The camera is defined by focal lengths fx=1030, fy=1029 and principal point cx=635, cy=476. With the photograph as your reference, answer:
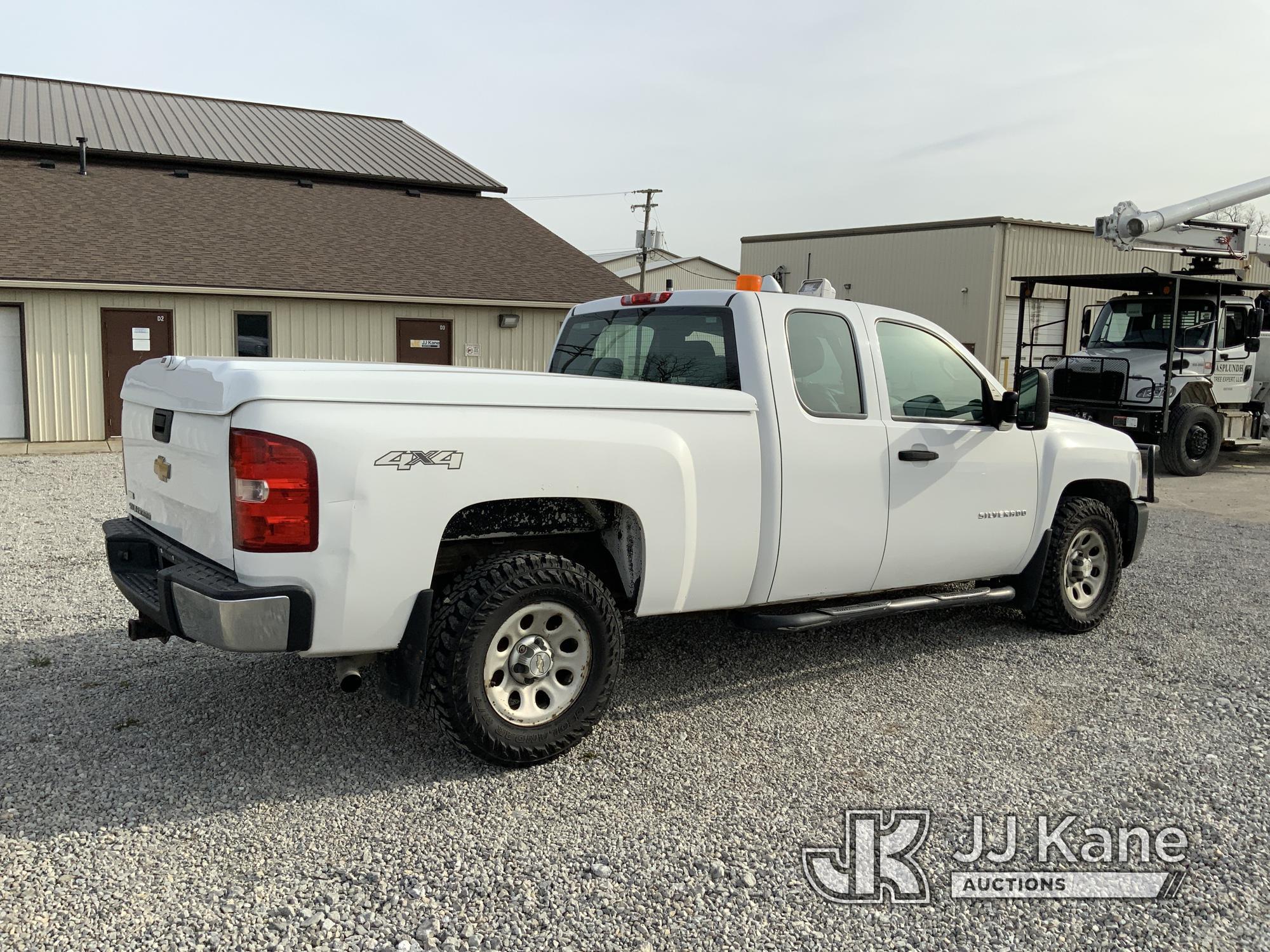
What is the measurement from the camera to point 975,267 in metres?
29.6

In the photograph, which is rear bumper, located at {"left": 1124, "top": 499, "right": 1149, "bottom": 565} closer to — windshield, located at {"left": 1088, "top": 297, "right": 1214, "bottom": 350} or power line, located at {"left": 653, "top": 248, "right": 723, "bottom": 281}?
windshield, located at {"left": 1088, "top": 297, "right": 1214, "bottom": 350}

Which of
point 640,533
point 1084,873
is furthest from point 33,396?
point 1084,873

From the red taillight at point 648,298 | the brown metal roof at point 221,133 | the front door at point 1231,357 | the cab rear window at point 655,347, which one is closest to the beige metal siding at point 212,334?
the brown metal roof at point 221,133

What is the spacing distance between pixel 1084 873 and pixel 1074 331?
29.7 meters

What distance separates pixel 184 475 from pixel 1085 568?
4977 millimetres

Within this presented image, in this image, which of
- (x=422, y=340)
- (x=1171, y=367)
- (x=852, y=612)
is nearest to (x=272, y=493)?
(x=852, y=612)

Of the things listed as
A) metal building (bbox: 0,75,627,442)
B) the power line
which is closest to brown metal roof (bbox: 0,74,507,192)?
metal building (bbox: 0,75,627,442)

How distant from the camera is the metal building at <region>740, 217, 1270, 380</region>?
29.3m

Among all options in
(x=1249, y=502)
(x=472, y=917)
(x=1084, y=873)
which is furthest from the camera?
(x=1249, y=502)

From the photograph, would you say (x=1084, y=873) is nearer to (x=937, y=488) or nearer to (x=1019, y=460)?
(x=937, y=488)

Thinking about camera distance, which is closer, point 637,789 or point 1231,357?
point 637,789

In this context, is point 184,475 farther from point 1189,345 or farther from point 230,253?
point 230,253

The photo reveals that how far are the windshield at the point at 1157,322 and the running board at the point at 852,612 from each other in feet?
37.3

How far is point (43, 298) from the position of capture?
1584cm
